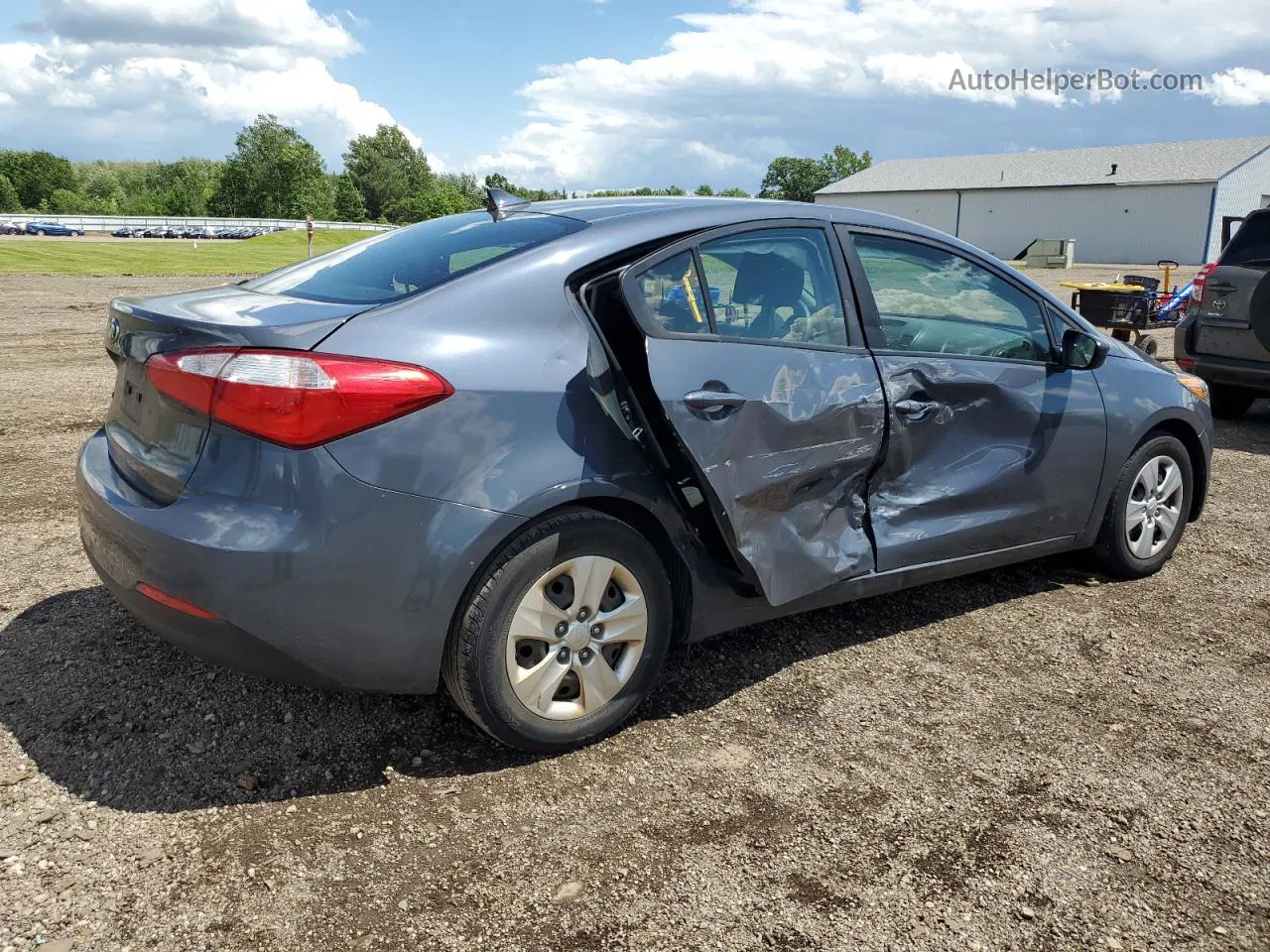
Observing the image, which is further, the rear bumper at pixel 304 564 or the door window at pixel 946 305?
the door window at pixel 946 305

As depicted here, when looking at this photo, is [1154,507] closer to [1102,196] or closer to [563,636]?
[563,636]

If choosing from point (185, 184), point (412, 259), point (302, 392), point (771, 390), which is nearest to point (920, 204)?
point (185, 184)

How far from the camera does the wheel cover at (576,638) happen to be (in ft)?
9.93

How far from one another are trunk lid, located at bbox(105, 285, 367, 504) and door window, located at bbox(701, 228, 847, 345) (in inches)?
47.7

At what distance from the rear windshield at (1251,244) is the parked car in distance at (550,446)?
5363 millimetres

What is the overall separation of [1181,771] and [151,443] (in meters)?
3.31

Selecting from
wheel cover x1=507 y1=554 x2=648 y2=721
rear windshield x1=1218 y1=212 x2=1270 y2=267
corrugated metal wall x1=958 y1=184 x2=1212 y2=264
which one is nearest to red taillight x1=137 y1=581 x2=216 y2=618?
wheel cover x1=507 y1=554 x2=648 y2=721

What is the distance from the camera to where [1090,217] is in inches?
2559

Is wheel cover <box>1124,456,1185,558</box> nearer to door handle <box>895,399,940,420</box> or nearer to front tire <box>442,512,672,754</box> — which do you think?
door handle <box>895,399,940,420</box>

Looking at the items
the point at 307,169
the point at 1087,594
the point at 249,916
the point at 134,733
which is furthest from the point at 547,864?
the point at 307,169

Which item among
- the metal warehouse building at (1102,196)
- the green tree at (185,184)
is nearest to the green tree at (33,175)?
the green tree at (185,184)

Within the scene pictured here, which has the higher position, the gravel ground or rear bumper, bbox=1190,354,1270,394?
rear bumper, bbox=1190,354,1270,394

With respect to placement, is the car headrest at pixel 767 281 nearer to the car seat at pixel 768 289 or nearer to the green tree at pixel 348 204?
the car seat at pixel 768 289

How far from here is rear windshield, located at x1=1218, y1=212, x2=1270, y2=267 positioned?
8.21 m
